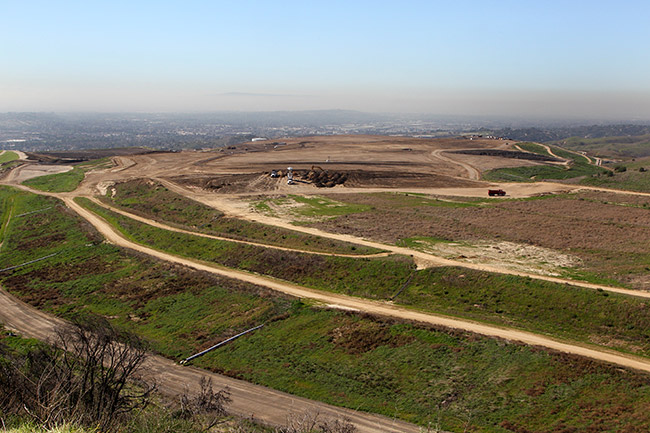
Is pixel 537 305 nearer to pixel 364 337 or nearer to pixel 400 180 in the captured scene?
pixel 364 337

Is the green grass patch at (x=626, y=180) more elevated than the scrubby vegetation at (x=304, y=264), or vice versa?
the green grass patch at (x=626, y=180)

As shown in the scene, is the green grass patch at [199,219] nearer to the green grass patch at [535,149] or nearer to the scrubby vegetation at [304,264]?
the scrubby vegetation at [304,264]

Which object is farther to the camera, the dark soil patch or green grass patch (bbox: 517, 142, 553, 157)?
green grass patch (bbox: 517, 142, 553, 157)

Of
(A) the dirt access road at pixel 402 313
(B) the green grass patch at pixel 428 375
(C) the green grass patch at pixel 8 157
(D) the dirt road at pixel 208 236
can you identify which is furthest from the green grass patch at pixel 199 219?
(C) the green grass patch at pixel 8 157

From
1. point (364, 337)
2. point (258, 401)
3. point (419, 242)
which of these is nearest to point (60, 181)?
point (419, 242)

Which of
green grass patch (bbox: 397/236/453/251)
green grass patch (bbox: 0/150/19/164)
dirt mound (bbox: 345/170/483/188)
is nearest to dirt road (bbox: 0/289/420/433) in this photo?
green grass patch (bbox: 397/236/453/251)

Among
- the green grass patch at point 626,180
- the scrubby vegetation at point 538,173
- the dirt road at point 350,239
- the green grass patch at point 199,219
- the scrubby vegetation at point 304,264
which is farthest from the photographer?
the scrubby vegetation at point 538,173

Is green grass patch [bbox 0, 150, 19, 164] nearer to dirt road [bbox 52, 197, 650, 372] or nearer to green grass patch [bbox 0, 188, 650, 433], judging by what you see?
dirt road [bbox 52, 197, 650, 372]

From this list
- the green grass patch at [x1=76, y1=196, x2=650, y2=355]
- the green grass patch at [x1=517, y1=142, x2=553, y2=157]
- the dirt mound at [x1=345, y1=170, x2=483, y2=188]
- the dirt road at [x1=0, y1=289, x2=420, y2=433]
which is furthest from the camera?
the green grass patch at [x1=517, y1=142, x2=553, y2=157]

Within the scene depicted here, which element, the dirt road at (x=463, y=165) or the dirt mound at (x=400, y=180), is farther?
the dirt road at (x=463, y=165)
